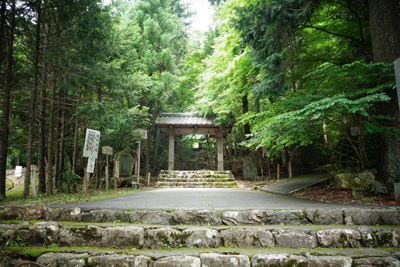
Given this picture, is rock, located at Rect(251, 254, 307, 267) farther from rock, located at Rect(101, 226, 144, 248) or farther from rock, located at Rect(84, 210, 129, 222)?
rock, located at Rect(84, 210, 129, 222)

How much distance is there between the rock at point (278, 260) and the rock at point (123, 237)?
123 cm

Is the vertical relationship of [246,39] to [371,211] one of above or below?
above

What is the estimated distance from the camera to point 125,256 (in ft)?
6.63

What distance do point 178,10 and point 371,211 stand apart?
21.0 m

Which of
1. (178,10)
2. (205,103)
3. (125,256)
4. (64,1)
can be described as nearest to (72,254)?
(125,256)

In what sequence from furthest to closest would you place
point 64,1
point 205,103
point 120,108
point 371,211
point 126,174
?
point 205,103 < point 126,174 < point 120,108 < point 64,1 < point 371,211

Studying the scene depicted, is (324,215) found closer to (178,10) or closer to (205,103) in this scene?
(205,103)

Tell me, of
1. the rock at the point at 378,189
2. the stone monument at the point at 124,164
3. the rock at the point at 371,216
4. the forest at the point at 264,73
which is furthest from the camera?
the stone monument at the point at 124,164

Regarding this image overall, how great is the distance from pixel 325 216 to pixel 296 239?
68 cm

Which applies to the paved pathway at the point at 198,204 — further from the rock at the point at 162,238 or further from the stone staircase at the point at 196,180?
the stone staircase at the point at 196,180

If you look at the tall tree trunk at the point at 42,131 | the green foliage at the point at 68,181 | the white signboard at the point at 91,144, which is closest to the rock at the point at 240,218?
the white signboard at the point at 91,144

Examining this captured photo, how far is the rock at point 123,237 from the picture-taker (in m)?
2.28

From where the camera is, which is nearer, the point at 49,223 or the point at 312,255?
the point at 312,255

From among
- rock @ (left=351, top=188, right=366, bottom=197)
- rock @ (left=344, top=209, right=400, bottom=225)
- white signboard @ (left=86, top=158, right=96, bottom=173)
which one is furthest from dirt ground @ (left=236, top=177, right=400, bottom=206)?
white signboard @ (left=86, top=158, right=96, bottom=173)
